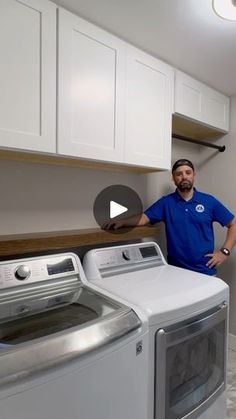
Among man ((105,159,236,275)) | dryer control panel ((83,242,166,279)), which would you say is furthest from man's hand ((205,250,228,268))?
dryer control panel ((83,242,166,279))

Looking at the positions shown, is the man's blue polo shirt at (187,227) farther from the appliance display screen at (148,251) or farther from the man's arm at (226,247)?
the appliance display screen at (148,251)

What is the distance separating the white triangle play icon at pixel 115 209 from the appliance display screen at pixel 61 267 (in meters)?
0.71

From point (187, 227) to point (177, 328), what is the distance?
95 cm

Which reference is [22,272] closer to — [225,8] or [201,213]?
[201,213]

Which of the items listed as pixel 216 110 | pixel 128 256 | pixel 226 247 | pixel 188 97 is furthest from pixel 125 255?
pixel 216 110

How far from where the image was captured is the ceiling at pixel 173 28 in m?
1.24

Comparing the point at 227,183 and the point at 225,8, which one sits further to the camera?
the point at 227,183

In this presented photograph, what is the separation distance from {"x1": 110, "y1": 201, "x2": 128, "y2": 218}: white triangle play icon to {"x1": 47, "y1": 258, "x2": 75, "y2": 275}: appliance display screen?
0.71m

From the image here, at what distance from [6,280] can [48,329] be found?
33cm

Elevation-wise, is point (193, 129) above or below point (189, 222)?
above

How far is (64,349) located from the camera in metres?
0.79

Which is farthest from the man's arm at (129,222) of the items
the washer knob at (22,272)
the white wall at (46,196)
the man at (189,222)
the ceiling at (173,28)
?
the ceiling at (173,28)

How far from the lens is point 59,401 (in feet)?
2.47

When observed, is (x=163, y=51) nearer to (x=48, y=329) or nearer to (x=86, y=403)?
(x=48, y=329)
